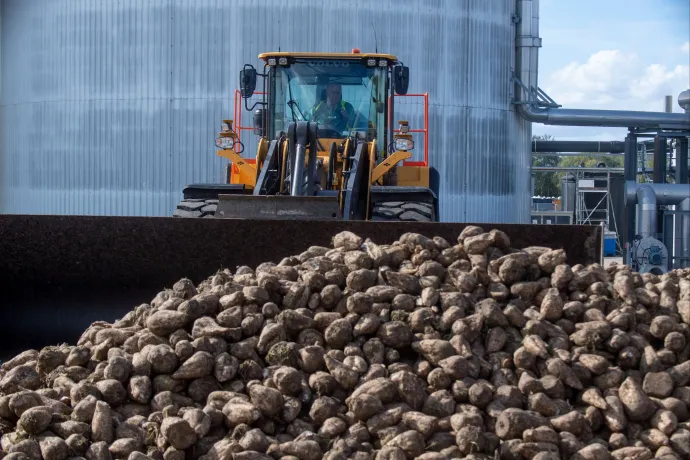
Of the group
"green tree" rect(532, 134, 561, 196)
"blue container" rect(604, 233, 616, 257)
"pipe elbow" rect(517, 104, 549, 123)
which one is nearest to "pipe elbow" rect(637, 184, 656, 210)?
"pipe elbow" rect(517, 104, 549, 123)

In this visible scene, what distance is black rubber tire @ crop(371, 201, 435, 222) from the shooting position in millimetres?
7691

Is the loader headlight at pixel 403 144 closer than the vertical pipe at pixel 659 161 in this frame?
Yes

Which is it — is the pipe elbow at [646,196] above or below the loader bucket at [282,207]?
above

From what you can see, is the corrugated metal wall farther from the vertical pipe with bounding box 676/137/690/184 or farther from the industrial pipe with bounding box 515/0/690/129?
the vertical pipe with bounding box 676/137/690/184

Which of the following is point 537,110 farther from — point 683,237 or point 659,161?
point 683,237

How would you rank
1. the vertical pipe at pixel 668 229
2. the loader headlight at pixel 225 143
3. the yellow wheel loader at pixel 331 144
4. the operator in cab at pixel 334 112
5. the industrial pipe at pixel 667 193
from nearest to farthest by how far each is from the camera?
the yellow wheel loader at pixel 331 144, the loader headlight at pixel 225 143, the operator in cab at pixel 334 112, the vertical pipe at pixel 668 229, the industrial pipe at pixel 667 193

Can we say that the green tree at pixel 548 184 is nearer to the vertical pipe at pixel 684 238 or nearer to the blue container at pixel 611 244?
the blue container at pixel 611 244

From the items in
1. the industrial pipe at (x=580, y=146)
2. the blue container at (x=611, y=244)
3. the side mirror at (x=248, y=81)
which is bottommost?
the blue container at (x=611, y=244)

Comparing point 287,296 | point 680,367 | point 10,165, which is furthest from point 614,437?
point 10,165

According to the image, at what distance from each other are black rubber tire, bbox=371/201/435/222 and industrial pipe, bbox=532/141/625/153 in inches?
618

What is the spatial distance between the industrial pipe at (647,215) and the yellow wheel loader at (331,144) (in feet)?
26.4

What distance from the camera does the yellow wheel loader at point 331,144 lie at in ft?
25.9

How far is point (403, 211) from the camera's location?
777 centimetres

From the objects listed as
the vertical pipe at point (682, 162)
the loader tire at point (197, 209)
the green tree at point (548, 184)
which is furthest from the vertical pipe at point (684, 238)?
the green tree at point (548, 184)
